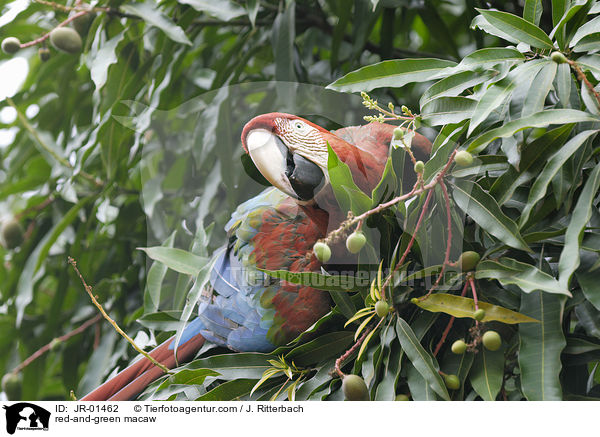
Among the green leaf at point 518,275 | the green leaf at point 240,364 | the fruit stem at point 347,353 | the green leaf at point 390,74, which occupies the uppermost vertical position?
the green leaf at point 390,74

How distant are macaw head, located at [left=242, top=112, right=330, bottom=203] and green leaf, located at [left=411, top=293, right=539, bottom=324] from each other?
0.14 meters

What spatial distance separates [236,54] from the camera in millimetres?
959

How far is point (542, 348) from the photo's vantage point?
40 cm

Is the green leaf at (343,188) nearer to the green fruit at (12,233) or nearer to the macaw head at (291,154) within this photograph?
the macaw head at (291,154)

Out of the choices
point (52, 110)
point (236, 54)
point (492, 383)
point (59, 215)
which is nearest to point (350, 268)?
point (492, 383)

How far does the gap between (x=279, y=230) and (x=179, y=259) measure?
5.4 inches

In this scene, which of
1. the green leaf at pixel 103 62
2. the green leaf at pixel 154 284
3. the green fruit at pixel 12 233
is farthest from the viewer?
the green fruit at pixel 12 233

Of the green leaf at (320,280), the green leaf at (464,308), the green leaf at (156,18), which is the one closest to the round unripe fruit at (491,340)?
the green leaf at (464,308)

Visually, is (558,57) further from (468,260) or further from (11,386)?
(11,386)

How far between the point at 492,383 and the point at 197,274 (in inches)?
11.9

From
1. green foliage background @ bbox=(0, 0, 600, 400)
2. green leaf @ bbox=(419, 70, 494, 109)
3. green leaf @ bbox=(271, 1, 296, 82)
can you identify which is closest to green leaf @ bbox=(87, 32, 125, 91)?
green foliage background @ bbox=(0, 0, 600, 400)

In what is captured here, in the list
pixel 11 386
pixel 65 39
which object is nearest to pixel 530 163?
pixel 65 39
